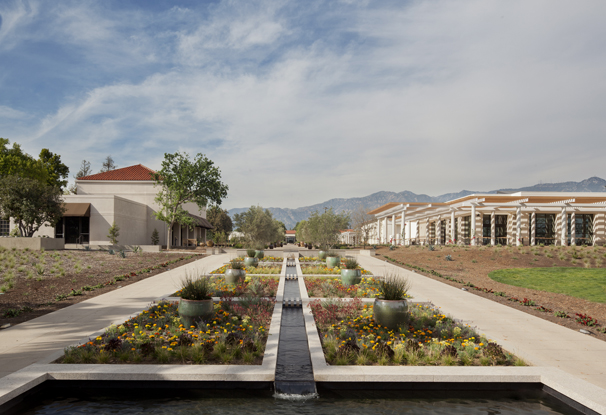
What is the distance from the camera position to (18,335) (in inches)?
315

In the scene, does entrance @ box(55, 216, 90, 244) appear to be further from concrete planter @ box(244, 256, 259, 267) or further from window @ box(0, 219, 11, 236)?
concrete planter @ box(244, 256, 259, 267)

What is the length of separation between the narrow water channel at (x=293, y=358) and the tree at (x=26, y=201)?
26.3 metres

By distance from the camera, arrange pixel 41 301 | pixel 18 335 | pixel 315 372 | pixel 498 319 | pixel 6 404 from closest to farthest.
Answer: pixel 6 404, pixel 315 372, pixel 18 335, pixel 498 319, pixel 41 301

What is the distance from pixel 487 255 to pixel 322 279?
1599cm

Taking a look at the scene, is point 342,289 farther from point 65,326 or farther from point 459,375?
point 65,326

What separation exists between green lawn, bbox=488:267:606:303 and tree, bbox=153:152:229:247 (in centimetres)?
2789

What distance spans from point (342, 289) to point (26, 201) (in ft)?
85.9

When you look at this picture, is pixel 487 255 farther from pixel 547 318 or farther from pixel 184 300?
pixel 184 300

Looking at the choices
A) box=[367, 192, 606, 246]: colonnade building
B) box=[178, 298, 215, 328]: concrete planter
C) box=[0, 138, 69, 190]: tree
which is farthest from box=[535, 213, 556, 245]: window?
box=[0, 138, 69, 190]: tree

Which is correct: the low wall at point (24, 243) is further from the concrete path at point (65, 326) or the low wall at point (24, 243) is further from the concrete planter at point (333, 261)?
the concrete planter at point (333, 261)

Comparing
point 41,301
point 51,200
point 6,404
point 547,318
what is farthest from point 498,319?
point 51,200

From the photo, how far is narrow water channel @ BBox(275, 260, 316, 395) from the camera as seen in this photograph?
19.0 ft

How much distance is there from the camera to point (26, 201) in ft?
92.1

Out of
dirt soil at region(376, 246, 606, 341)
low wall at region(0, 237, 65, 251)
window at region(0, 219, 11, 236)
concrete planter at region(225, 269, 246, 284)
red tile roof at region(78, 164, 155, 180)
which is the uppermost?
red tile roof at region(78, 164, 155, 180)
